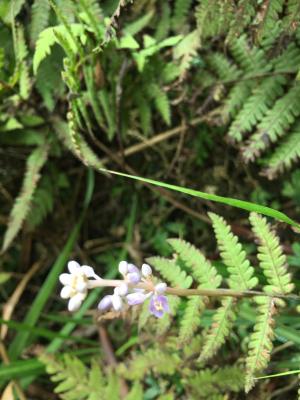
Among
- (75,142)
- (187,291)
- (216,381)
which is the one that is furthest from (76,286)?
(216,381)

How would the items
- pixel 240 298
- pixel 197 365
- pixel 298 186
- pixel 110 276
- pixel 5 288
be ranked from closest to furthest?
pixel 240 298 < pixel 197 365 < pixel 298 186 < pixel 110 276 < pixel 5 288

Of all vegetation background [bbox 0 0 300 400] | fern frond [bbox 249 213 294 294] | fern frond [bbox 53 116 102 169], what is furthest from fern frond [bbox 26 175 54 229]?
fern frond [bbox 249 213 294 294]

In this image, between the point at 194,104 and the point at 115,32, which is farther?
the point at 194,104

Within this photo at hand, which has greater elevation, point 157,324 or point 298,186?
point 298,186

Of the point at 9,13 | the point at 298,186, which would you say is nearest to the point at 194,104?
the point at 298,186

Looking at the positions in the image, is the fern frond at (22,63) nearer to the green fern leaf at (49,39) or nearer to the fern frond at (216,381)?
the green fern leaf at (49,39)

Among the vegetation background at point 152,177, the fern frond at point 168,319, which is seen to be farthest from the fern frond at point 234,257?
the fern frond at point 168,319

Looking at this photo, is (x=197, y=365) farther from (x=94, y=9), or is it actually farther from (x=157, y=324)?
(x=94, y=9)
